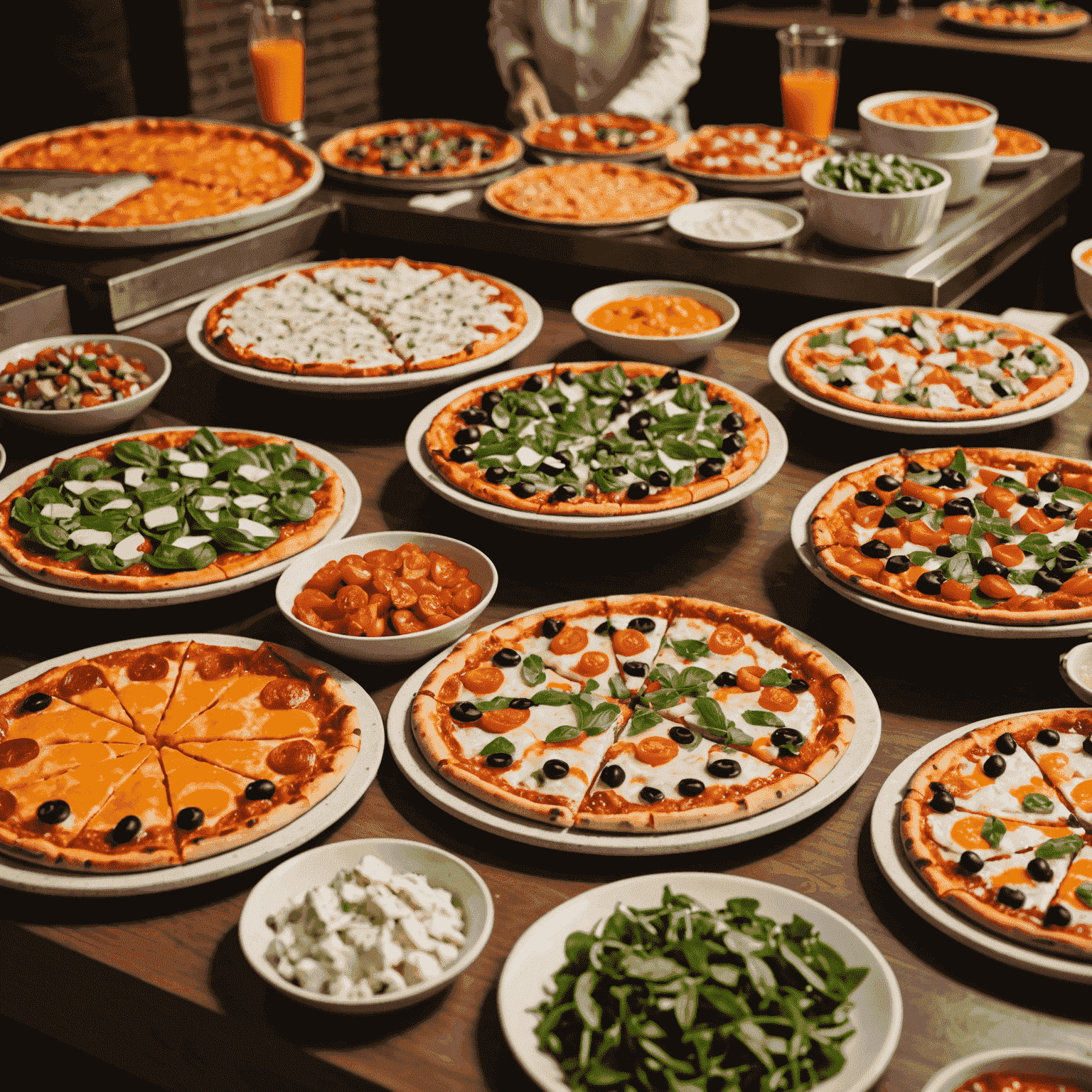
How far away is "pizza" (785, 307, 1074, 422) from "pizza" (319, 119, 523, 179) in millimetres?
1858

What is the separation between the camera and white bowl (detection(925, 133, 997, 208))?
3.89 m

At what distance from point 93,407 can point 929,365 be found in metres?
2.30

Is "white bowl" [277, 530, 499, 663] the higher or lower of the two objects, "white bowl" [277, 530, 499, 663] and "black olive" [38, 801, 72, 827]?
the higher

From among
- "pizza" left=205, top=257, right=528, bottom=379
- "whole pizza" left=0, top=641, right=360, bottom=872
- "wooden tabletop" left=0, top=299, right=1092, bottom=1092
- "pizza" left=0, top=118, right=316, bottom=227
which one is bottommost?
"wooden tabletop" left=0, top=299, right=1092, bottom=1092

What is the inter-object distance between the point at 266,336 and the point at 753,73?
617 centimetres

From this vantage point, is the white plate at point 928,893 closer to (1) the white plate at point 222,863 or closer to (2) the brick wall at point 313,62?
(1) the white plate at point 222,863

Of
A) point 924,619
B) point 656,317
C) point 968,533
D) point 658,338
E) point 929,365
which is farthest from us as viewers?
point 656,317

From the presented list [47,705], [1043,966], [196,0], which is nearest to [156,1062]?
[47,705]

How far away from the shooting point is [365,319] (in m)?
3.56

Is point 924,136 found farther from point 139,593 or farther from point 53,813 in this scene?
point 53,813

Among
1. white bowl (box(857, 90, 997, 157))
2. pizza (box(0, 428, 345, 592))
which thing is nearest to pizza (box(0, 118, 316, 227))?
pizza (box(0, 428, 345, 592))

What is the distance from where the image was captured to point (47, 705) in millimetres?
2139

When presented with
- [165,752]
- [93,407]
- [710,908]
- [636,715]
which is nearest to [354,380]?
[93,407]

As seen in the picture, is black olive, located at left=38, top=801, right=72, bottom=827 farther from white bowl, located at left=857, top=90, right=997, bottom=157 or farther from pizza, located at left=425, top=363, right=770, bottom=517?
white bowl, located at left=857, top=90, right=997, bottom=157
